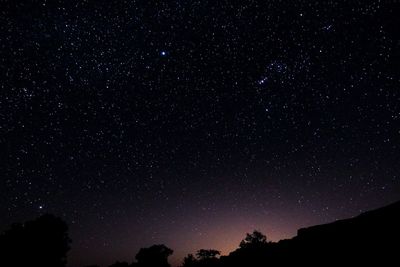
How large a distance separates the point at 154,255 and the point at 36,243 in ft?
68.5

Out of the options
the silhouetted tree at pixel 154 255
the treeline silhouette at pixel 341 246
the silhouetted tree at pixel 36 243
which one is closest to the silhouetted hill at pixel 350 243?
the treeline silhouette at pixel 341 246

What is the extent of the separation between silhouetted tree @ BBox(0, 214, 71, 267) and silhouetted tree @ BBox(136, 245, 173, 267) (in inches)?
669

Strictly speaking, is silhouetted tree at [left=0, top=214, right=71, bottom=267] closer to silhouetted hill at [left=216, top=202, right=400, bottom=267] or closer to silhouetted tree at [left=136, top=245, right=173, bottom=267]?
silhouetted tree at [left=136, top=245, right=173, bottom=267]

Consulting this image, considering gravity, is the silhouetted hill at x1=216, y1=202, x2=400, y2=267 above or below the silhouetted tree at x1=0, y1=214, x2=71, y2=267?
below

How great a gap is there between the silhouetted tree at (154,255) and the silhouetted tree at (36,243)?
1698 cm

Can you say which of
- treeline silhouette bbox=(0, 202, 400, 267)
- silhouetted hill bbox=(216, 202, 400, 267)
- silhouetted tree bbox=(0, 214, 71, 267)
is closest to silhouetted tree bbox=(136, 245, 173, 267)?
silhouetted tree bbox=(0, 214, 71, 267)

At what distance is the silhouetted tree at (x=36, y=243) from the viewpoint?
27609 millimetres

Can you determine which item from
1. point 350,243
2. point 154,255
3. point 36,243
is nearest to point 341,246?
point 350,243

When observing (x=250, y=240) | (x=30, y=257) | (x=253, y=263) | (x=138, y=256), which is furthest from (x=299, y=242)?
(x=250, y=240)

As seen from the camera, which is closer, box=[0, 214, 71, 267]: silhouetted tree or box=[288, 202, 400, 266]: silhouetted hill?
box=[288, 202, 400, 266]: silhouetted hill

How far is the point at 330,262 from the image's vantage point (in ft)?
17.1

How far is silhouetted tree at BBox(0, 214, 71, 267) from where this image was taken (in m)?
27.6

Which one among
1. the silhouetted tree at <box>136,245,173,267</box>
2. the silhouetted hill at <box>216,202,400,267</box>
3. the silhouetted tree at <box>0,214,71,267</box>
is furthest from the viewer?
the silhouetted tree at <box>136,245,173,267</box>

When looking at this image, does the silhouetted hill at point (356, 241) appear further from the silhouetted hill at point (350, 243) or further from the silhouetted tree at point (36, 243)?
the silhouetted tree at point (36, 243)
